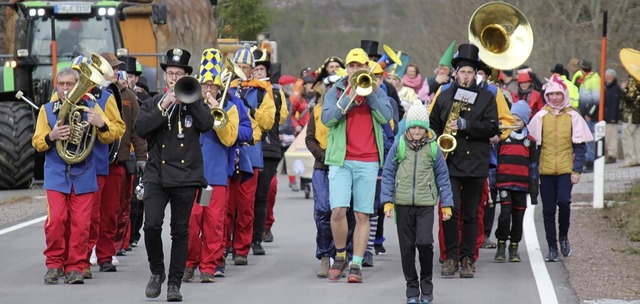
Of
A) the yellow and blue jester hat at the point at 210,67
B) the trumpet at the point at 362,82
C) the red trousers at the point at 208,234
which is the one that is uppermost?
the yellow and blue jester hat at the point at 210,67

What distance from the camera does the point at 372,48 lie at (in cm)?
1585

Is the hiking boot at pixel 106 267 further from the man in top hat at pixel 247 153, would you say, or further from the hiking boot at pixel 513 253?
the hiking boot at pixel 513 253

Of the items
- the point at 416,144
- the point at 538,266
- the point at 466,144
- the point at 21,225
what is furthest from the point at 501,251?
the point at 21,225

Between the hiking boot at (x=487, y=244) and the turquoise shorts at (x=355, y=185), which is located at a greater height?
the turquoise shorts at (x=355, y=185)

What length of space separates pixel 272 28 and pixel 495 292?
30.1m

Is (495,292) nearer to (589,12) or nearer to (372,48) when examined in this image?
(372,48)

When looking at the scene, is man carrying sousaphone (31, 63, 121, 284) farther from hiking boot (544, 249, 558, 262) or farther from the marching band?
hiking boot (544, 249, 558, 262)

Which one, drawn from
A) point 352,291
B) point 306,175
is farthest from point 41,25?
point 352,291

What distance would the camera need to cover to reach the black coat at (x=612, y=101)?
1129 inches

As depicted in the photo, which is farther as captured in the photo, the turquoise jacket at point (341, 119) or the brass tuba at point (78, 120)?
the turquoise jacket at point (341, 119)

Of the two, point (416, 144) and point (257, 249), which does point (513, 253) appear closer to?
Answer: point (257, 249)

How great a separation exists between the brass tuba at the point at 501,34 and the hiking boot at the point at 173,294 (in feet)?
13.6

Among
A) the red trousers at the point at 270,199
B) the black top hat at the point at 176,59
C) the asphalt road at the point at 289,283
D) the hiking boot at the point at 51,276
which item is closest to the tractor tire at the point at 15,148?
the asphalt road at the point at 289,283

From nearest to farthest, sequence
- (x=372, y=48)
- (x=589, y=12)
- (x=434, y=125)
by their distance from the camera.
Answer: (x=434, y=125)
(x=372, y=48)
(x=589, y=12)
